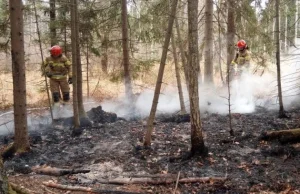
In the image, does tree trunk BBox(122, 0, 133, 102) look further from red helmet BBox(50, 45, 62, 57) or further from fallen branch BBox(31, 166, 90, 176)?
fallen branch BBox(31, 166, 90, 176)

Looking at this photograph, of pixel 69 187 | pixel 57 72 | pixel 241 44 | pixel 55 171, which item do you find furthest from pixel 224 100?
pixel 69 187

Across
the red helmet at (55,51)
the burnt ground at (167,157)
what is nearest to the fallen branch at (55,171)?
the burnt ground at (167,157)

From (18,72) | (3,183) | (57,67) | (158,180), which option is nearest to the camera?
(3,183)

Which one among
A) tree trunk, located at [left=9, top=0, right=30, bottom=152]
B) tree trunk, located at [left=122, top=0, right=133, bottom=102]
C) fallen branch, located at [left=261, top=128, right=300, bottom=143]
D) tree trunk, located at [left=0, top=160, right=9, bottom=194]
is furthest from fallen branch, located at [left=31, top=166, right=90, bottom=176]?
tree trunk, located at [left=122, top=0, right=133, bottom=102]

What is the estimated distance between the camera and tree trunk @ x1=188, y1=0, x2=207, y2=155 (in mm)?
5969

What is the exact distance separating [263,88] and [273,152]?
34.2 ft

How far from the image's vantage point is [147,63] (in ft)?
42.9

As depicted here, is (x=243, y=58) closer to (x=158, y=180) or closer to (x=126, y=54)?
(x=126, y=54)

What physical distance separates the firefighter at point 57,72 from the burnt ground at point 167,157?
193 centimetres

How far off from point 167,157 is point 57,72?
6158 mm

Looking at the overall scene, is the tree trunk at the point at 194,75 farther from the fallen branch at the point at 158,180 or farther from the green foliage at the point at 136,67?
the green foliage at the point at 136,67

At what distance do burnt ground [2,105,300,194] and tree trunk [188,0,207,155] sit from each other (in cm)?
34

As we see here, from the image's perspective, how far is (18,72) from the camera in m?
6.73

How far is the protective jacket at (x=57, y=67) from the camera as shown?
36.0ft
